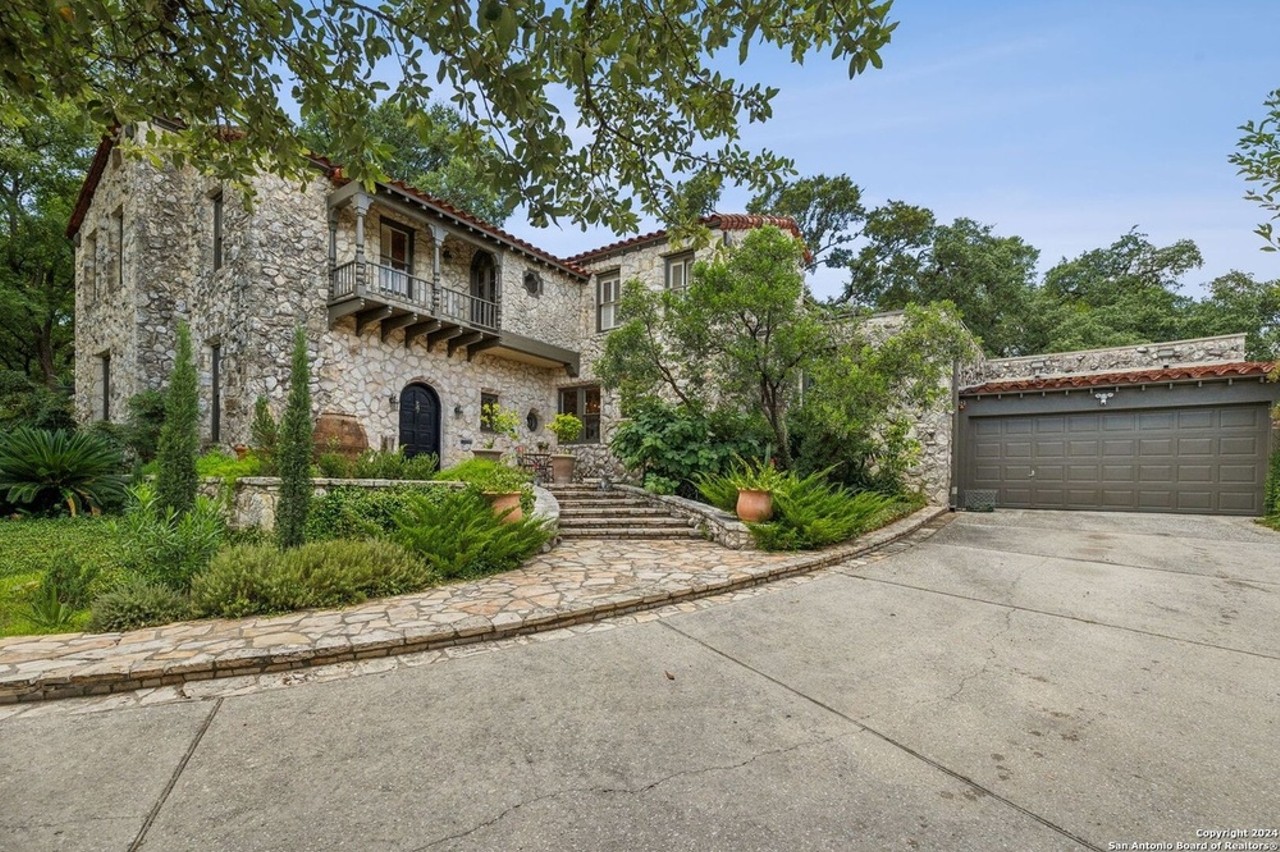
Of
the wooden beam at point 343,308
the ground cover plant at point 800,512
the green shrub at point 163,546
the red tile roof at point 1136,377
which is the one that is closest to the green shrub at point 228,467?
the green shrub at point 163,546

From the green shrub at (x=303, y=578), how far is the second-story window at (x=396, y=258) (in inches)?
278

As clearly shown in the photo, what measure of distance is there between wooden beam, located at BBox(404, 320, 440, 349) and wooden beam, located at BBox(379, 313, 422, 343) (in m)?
0.29

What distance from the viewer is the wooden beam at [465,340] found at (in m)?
11.3

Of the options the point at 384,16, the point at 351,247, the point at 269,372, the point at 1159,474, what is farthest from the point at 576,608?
the point at 1159,474

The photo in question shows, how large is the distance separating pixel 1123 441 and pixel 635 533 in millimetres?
9957

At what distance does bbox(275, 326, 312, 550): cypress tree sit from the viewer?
17.5ft

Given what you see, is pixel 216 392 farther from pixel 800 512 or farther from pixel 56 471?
pixel 800 512

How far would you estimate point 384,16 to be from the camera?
225 centimetres

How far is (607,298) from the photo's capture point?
13.5m

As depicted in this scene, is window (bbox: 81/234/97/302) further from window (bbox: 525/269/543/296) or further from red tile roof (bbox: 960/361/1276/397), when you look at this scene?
red tile roof (bbox: 960/361/1276/397)

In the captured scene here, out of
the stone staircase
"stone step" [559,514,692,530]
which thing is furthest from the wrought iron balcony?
"stone step" [559,514,692,530]

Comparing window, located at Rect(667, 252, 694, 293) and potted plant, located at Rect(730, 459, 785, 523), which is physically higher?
window, located at Rect(667, 252, 694, 293)

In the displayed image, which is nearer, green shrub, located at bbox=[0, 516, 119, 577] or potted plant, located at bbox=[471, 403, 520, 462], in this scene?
green shrub, located at bbox=[0, 516, 119, 577]

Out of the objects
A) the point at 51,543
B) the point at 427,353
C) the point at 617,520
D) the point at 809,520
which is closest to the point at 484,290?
the point at 427,353
